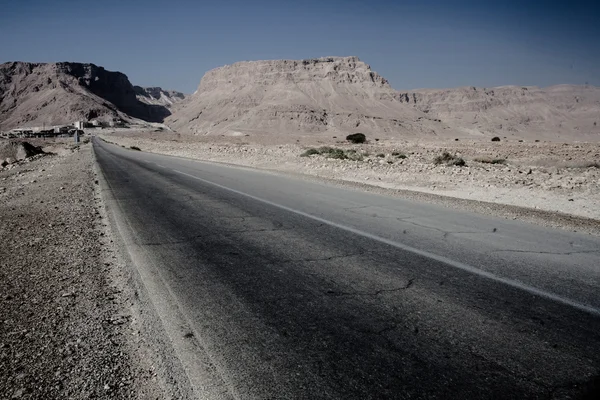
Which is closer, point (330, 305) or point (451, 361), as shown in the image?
point (451, 361)

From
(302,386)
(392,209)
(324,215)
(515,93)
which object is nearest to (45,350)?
(302,386)

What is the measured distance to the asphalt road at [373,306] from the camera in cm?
243

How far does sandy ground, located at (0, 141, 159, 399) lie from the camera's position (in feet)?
7.88

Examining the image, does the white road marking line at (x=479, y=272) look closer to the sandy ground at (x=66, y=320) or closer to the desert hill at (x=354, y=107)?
the sandy ground at (x=66, y=320)

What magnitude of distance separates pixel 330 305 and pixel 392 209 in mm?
5581

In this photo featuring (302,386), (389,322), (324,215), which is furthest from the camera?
(324,215)

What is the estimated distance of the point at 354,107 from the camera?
122812 mm

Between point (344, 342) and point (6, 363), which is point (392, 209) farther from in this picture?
point (6, 363)

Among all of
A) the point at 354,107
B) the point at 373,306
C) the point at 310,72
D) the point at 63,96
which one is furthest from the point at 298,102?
the point at 373,306

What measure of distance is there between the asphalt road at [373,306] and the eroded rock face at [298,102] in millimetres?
100334

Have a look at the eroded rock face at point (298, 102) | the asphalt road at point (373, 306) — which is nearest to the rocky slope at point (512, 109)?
the eroded rock face at point (298, 102)

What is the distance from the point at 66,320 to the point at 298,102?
123 m

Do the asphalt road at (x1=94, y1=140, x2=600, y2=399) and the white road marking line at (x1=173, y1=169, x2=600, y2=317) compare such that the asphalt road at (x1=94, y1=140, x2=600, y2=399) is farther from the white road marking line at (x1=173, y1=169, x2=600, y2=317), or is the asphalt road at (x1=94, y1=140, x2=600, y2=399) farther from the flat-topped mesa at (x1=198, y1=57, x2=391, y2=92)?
the flat-topped mesa at (x1=198, y1=57, x2=391, y2=92)

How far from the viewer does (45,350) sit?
275cm
